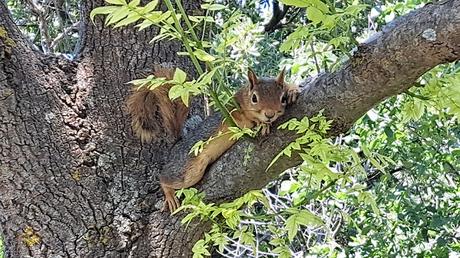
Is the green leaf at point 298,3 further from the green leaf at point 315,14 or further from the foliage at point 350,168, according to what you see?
the foliage at point 350,168

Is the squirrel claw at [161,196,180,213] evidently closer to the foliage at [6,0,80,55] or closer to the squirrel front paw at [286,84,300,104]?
the squirrel front paw at [286,84,300,104]

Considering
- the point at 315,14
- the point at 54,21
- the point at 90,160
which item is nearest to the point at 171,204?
the point at 90,160

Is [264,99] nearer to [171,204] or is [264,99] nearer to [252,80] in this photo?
[252,80]

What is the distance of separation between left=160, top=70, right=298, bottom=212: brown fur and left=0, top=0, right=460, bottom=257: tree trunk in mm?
32

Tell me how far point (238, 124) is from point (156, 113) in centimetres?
24

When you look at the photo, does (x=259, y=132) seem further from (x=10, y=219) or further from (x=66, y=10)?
(x=66, y=10)

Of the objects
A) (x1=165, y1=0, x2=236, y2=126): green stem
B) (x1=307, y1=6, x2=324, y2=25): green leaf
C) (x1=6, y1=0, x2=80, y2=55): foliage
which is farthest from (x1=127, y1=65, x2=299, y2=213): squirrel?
(x1=6, y1=0, x2=80, y2=55): foliage

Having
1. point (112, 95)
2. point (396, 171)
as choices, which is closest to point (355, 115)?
point (112, 95)

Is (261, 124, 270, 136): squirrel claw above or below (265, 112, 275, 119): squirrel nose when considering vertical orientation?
above

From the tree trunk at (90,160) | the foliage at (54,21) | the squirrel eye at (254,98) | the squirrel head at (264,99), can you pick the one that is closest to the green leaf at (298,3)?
the tree trunk at (90,160)

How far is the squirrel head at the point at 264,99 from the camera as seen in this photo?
126 centimetres

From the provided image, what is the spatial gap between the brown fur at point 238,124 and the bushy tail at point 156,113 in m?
0.14

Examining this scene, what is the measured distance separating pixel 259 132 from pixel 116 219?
37 centimetres

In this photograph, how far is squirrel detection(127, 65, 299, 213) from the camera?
128cm
